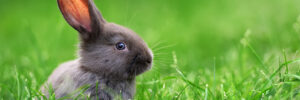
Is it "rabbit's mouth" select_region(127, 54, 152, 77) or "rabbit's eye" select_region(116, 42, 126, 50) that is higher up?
"rabbit's eye" select_region(116, 42, 126, 50)

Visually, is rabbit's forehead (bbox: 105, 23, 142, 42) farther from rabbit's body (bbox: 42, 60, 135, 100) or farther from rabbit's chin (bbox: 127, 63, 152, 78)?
rabbit's body (bbox: 42, 60, 135, 100)

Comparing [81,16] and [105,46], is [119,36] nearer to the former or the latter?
[105,46]

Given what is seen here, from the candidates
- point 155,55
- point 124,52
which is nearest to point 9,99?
point 124,52

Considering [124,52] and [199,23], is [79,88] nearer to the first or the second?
[124,52]

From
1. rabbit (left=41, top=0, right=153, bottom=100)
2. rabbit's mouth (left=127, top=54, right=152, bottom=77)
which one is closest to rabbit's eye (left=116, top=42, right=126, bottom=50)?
rabbit (left=41, top=0, right=153, bottom=100)

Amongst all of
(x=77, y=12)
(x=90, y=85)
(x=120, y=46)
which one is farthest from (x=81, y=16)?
(x=90, y=85)

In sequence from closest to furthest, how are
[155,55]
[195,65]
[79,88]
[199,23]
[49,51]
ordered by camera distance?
[79,88], [155,55], [195,65], [49,51], [199,23]

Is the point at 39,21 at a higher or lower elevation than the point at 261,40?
higher
